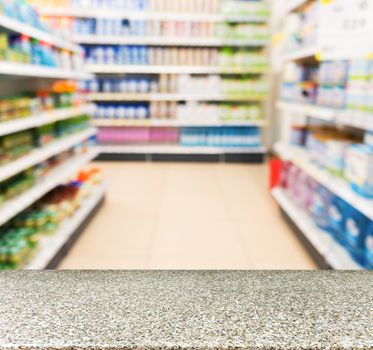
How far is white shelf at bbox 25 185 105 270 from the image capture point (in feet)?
8.71

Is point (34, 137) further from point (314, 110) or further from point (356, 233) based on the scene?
point (356, 233)

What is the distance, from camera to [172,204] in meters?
4.57

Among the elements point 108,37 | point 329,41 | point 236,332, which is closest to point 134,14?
point 108,37

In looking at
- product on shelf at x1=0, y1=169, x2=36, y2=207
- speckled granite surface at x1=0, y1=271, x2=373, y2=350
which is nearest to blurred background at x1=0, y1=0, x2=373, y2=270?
product on shelf at x1=0, y1=169, x2=36, y2=207

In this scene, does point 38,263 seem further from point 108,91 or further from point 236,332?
point 108,91

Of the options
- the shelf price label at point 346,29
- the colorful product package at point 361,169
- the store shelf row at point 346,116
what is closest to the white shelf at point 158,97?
the store shelf row at point 346,116

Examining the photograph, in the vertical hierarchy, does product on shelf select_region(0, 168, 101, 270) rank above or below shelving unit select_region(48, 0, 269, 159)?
below

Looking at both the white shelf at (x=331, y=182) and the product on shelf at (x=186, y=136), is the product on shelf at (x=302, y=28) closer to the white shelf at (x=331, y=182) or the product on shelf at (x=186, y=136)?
the white shelf at (x=331, y=182)

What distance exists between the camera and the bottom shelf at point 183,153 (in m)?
6.81

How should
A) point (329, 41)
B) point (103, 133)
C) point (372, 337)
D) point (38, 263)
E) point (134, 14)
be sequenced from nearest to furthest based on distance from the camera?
point (372, 337) < point (38, 263) < point (329, 41) < point (134, 14) < point (103, 133)

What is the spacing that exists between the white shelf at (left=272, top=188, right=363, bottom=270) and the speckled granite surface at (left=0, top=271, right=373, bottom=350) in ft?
4.86

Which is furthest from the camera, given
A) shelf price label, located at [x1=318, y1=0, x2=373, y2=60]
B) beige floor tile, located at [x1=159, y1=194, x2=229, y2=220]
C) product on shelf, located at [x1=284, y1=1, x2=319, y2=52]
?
beige floor tile, located at [x1=159, y1=194, x2=229, y2=220]

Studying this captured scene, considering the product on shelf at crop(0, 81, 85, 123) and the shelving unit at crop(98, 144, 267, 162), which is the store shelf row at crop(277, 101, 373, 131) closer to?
the product on shelf at crop(0, 81, 85, 123)

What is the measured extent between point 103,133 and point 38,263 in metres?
4.56
